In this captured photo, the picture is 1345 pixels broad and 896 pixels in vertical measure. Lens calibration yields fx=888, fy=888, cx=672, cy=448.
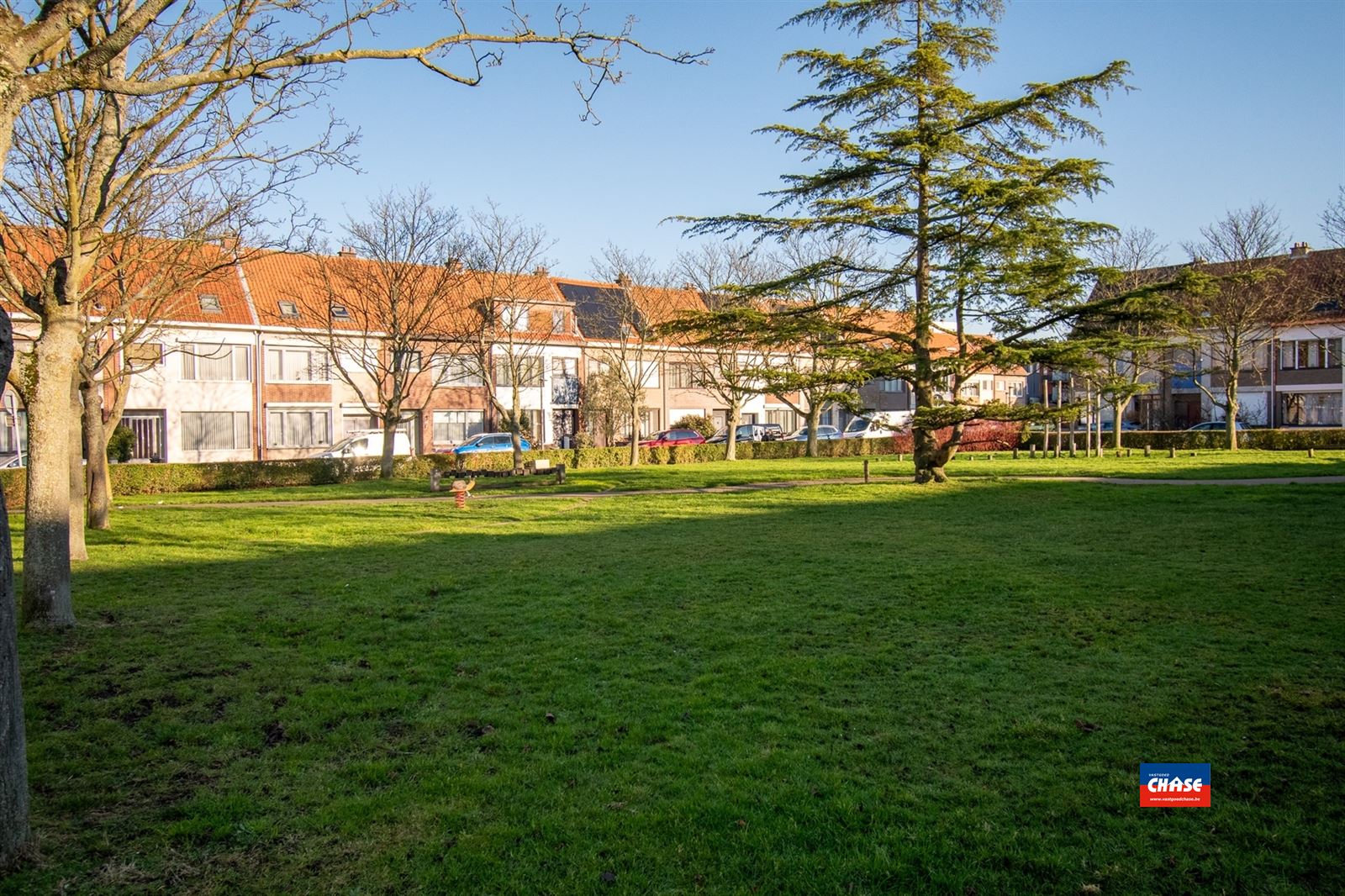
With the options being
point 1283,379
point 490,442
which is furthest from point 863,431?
point 1283,379

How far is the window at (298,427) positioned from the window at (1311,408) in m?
52.3

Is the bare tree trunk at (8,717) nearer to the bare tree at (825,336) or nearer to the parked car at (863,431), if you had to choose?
the bare tree at (825,336)

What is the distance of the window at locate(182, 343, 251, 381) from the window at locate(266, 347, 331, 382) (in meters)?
1.01

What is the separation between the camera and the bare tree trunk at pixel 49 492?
7.71m

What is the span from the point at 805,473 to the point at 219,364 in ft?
84.4

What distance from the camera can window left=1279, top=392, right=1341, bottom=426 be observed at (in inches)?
1964

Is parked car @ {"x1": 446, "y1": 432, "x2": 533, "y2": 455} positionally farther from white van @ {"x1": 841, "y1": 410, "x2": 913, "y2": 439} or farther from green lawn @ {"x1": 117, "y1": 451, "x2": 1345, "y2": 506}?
white van @ {"x1": 841, "y1": 410, "x2": 913, "y2": 439}

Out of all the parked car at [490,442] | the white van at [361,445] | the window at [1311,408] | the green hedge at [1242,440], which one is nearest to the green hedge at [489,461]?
the green hedge at [1242,440]

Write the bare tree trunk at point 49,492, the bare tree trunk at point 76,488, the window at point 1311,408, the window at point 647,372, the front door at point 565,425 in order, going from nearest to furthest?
the bare tree trunk at point 49,492
the bare tree trunk at point 76,488
the window at point 647,372
the front door at point 565,425
the window at point 1311,408

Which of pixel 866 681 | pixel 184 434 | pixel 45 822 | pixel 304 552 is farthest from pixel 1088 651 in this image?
pixel 184 434

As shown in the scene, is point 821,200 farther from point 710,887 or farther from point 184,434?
point 184,434

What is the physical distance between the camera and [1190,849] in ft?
12.6

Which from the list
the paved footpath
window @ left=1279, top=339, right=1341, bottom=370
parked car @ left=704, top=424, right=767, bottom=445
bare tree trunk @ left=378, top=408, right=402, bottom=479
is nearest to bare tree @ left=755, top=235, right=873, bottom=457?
the paved footpath

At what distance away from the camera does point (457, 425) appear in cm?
4431
